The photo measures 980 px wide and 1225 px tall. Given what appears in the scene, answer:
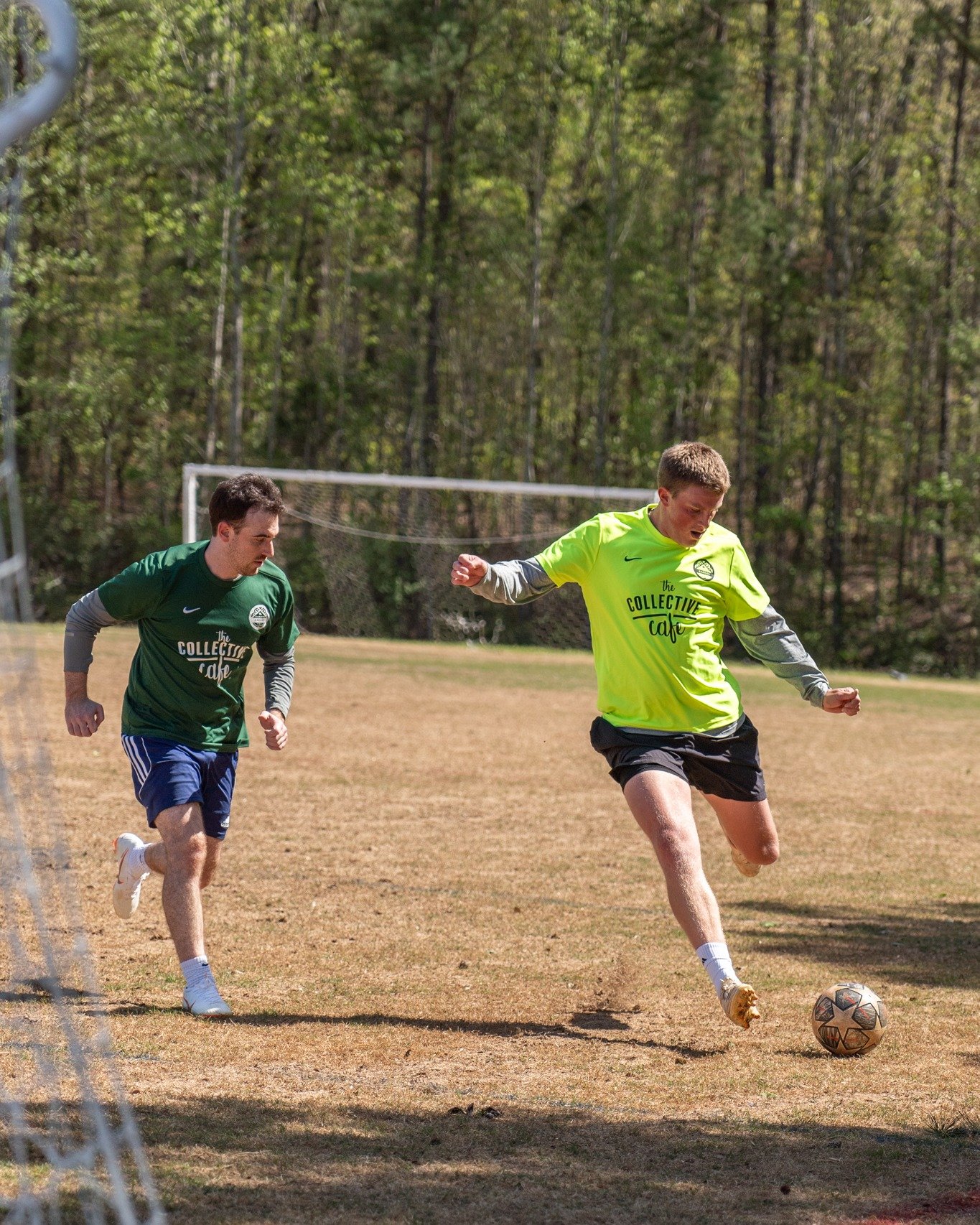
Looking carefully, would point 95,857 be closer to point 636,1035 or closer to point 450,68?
point 636,1035

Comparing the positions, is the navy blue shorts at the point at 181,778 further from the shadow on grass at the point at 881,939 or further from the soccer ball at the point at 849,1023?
the shadow on grass at the point at 881,939

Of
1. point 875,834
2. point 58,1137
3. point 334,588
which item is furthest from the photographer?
point 334,588

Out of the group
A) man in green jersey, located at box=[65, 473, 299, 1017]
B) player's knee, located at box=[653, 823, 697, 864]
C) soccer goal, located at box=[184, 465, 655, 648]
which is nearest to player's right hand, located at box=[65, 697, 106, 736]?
man in green jersey, located at box=[65, 473, 299, 1017]

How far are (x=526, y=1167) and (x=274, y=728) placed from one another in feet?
6.94

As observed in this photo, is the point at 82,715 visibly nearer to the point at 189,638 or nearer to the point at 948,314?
the point at 189,638

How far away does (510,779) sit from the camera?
474 inches

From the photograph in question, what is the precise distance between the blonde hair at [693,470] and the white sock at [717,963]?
5.41ft

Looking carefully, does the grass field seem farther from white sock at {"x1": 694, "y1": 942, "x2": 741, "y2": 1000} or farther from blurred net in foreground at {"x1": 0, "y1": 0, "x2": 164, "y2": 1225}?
white sock at {"x1": 694, "y1": 942, "x2": 741, "y2": 1000}

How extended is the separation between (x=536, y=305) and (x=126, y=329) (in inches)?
383

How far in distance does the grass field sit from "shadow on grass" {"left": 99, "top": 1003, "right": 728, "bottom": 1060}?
0.02 meters

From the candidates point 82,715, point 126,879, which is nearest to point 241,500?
point 82,715

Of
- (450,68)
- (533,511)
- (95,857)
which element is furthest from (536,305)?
(95,857)

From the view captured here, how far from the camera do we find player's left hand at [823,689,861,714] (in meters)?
5.77

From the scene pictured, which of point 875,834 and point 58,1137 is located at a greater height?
point 58,1137
